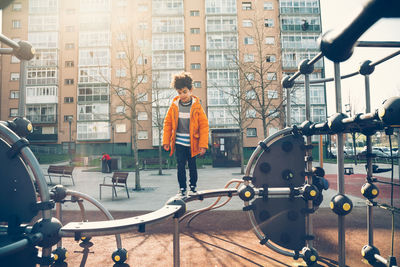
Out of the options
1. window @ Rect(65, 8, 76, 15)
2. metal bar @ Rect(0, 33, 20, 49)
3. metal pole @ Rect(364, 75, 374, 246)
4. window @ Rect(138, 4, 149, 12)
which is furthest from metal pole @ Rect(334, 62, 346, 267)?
window @ Rect(65, 8, 76, 15)

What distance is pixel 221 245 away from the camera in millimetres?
4613

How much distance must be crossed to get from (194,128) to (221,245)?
2.21 meters

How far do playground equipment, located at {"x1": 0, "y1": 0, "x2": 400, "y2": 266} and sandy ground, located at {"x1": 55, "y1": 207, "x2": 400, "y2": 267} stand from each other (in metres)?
0.43

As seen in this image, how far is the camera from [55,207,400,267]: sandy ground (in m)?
3.98

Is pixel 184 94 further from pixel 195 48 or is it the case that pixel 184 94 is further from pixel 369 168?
pixel 195 48

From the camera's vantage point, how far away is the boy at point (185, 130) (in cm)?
406

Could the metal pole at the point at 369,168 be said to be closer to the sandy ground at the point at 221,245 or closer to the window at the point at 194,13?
→ the sandy ground at the point at 221,245

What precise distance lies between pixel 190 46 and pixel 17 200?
3653cm

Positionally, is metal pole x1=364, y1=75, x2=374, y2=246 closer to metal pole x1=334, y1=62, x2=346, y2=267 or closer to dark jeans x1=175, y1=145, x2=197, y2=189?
metal pole x1=334, y1=62, x2=346, y2=267

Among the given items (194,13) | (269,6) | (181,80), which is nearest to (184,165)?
(181,80)

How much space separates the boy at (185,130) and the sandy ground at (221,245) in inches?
46.4

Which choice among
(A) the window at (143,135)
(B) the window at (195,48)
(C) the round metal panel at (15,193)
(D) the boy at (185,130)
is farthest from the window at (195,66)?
(C) the round metal panel at (15,193)

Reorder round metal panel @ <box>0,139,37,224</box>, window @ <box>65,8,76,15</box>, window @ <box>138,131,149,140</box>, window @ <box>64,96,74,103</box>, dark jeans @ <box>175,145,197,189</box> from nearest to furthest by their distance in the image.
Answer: round metal panel @ <box>0,139,37,224</box>
dark jeans @ <box>175,145,197,189</box>
window @ <box>138,131,149,140</box>
window @ <box>64,96,74,103</box>
window @ <box>65,8,76,15</box>

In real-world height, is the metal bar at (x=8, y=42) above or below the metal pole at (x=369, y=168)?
above
